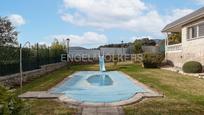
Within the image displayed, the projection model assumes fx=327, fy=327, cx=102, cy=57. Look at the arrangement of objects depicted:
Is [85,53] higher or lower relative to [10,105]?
higher

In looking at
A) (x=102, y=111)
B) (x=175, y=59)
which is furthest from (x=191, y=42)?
(x=102, y=111)

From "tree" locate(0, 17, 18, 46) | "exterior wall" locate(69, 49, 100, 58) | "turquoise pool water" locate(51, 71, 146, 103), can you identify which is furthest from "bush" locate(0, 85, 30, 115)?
"exterior wall" locate(69, 49, 100, 58)

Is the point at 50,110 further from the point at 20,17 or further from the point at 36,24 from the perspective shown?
the point at 36,24

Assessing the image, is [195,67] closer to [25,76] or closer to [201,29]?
[201,29]

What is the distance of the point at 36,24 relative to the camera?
3212 cm

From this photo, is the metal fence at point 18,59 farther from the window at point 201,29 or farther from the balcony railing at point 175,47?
the window at point 201,29

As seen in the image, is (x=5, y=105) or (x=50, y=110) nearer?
(x=5, y=105)

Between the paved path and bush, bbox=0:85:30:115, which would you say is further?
the paved path

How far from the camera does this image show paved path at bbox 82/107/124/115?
968 cm

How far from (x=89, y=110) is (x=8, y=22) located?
87.0 feet

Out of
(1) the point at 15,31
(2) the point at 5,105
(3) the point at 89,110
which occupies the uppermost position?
(1) the point at 15,31

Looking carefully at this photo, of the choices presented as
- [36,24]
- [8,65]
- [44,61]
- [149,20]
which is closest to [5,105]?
[8,65]

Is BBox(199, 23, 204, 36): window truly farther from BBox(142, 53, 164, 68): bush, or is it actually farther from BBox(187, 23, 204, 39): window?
BBox(142, 53, 164, 68): bush

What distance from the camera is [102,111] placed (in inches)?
391
